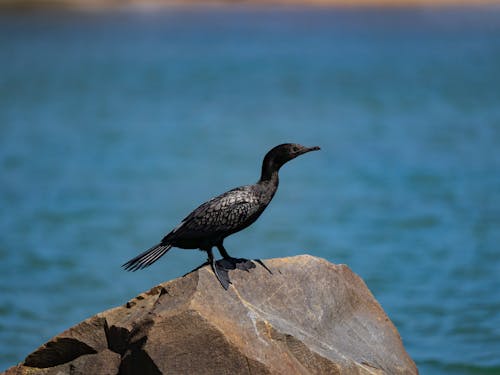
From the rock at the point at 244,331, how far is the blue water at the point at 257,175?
4.45 m

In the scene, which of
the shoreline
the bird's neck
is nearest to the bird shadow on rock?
the bird's neck

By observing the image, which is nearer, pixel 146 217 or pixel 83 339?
pixel 83 339

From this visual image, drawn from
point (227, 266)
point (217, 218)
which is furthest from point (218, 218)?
point (227, 266)

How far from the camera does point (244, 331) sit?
7.02 meters

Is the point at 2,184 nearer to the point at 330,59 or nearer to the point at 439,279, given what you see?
the point at 439,279

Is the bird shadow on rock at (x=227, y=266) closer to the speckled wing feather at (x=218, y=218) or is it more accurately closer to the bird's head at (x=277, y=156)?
the speckled wing feather at (x=218, y=218)

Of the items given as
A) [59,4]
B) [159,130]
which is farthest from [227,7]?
[159,130]

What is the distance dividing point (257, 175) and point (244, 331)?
16030 mm

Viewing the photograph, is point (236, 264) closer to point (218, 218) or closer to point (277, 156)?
point (218, 218)

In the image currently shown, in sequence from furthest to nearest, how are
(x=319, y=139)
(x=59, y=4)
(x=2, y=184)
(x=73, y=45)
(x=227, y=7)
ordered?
Result: (x=227, y=7)
(x=59, y=4)
(x=73, y=45)
(x=319, y=139)
(x=2, y=184)

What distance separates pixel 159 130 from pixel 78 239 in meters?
12.6

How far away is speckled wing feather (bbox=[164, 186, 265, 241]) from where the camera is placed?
7.57 metres

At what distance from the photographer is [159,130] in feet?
105

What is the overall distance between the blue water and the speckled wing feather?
524 centimetres
